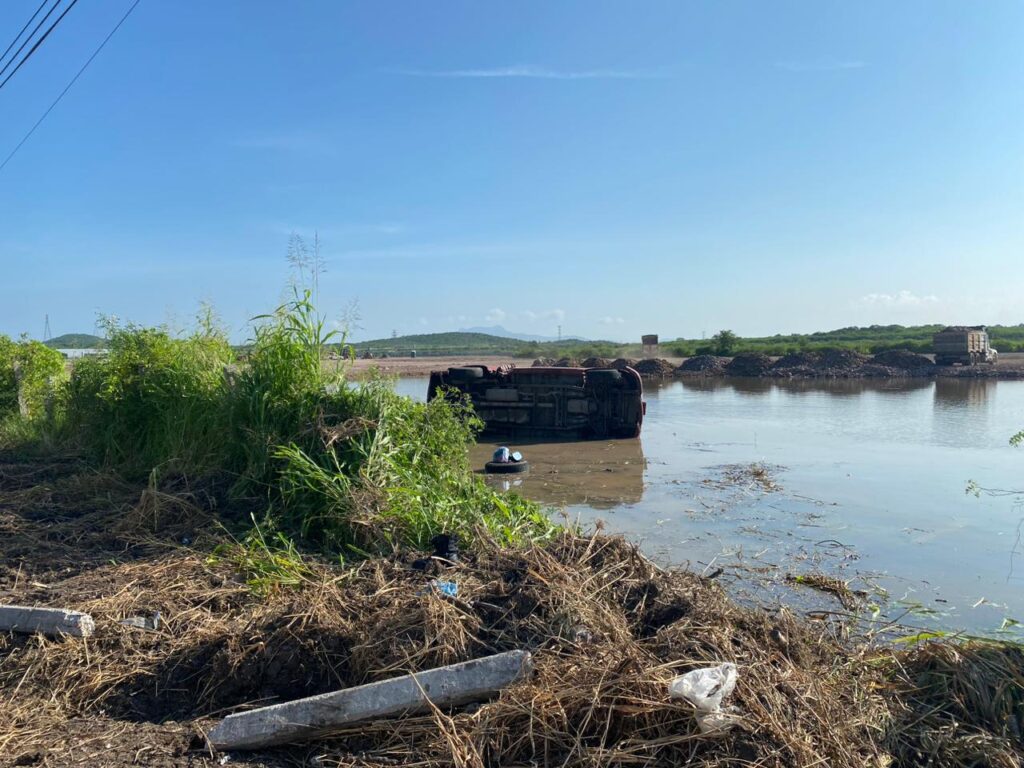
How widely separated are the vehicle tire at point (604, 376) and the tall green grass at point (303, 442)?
25.8ft

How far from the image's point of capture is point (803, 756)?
9.24 ft

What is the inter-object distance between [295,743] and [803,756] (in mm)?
2079

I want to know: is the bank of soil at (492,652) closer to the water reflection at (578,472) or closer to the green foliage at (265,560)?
the green foliage at (265,560)

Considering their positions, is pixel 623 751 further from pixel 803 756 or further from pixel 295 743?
pixel 295 743

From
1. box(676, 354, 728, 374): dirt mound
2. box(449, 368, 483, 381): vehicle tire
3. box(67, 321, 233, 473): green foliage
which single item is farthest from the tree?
box(67, 321, 233, 473): green foliage

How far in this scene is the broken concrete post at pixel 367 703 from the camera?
3086 mm

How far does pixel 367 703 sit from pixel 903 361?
3870 cm

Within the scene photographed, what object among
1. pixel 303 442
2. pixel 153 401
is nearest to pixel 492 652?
pixel 303 442

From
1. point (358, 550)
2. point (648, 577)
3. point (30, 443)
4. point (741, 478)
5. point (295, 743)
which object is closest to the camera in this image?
point (295, 743)

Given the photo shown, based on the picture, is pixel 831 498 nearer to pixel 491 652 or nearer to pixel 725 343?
pixel 491 652

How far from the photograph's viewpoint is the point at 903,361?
36.2 meters

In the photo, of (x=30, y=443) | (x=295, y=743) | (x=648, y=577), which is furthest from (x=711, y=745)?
(x=30, y=443)

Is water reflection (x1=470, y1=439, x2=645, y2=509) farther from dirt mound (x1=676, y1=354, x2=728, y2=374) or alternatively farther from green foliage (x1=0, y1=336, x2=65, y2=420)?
dirt mound (x1=676, y1=354, x2=728, y2=374)

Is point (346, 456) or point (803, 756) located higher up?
point (346, 456)
